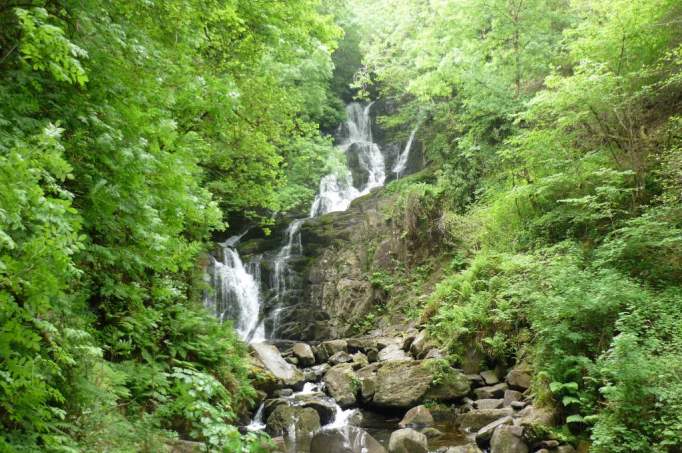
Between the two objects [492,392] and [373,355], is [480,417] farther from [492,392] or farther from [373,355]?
[373,355]

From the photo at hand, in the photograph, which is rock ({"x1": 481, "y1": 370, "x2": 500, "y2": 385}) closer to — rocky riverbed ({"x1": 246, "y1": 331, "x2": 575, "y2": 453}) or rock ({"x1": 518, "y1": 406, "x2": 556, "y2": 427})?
rocky riverbed ({"x1": 246, "y1": 331, "x2": 575, "y2": 453})

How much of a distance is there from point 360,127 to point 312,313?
14.1 meters

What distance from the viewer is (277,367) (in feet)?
36.6

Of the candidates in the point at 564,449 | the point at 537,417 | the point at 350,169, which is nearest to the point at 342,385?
the point at 537,417

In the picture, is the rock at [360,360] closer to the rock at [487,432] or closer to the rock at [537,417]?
the rock at [487,432]

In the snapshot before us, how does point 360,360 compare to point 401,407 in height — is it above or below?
above

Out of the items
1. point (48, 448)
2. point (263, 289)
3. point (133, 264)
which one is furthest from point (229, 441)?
point (263, 289)

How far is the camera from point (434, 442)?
768cm

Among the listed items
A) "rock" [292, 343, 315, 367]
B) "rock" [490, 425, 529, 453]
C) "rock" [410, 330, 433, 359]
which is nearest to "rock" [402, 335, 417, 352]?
"rock" [410, 330, 433, 359]

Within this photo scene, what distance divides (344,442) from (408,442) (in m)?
1.32

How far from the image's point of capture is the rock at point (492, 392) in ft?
28.4

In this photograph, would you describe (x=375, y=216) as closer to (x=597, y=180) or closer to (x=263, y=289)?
(x=263, y=289)

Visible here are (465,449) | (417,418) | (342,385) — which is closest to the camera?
(465,449)

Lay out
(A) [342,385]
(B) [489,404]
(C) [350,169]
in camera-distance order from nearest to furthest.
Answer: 1. (B) [489,404]
2. (A) [342,385]
3. (C) [350,169]
